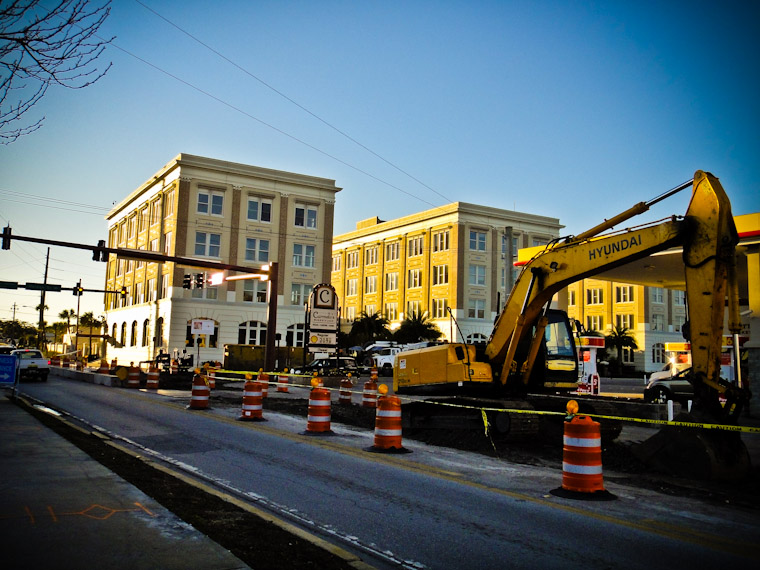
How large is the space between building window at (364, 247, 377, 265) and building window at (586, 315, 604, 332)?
1011 inches

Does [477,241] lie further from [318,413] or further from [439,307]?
[318,413]

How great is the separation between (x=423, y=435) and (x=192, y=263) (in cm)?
2134

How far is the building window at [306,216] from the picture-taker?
59.1m

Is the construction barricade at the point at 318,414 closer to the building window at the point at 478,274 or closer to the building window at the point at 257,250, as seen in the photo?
the building window at the point at 257,250

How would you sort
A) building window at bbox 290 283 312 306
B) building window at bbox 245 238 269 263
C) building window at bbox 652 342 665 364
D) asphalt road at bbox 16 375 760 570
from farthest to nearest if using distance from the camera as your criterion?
building window at bbox 652 342 665 364
building window at bbox 290 283 312 306
building window at bbox 245 238 269 263
asphalt road at bbox 16 375 760 570

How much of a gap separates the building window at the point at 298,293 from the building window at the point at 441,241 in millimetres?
15555

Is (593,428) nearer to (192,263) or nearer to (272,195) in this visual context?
(192,263)

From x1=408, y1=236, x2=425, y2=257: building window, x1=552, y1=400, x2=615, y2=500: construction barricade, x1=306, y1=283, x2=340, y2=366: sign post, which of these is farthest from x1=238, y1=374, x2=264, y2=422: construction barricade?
x1=408, y1=236, x2=425, y2=257: building window

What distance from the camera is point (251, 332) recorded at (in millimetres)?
56562

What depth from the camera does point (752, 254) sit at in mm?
21078

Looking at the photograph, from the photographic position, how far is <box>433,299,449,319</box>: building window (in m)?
65.5

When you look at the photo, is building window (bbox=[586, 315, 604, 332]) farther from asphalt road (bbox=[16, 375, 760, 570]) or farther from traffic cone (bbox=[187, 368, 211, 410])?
asphalt road (bbox=[16, 375, 760, 570])

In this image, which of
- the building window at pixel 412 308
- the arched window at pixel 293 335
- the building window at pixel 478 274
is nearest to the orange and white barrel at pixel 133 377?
the arched window at pixel 293 335

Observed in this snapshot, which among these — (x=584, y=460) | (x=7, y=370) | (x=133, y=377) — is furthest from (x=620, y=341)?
(x=584, y=460)
